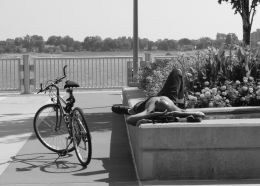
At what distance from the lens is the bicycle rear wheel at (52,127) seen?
882cm

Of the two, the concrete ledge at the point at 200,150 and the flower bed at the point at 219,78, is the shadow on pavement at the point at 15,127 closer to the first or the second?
the flower bed at the point at 219,78

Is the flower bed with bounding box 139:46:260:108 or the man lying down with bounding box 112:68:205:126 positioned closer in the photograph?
the man lying down with bounding box 112:68:205:126

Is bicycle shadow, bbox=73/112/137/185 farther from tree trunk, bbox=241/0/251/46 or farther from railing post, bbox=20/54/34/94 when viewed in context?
railing post, bbox=20/54/34/94

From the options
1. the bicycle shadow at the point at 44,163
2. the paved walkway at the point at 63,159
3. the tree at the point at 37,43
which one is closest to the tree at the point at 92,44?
the tree at the point at 37,43

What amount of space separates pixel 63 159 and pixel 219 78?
2918 mm

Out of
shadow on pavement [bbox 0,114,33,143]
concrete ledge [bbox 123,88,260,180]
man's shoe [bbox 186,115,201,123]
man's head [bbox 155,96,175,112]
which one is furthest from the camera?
shadow on pavement [bbox 0,114,33,143]

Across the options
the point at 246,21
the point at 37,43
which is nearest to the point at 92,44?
the point at 37,43

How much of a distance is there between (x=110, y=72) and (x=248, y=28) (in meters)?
10.3

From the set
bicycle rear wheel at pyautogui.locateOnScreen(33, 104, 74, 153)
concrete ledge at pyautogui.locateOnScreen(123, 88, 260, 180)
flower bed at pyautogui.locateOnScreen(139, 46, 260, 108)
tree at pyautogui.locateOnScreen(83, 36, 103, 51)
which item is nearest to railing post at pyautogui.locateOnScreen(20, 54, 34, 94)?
tree at pyautogui.locateOnScreen(83, 36, 103, 51)

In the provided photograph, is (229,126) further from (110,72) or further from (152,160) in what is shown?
(110,72)

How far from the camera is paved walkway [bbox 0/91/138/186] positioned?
7.18 metres

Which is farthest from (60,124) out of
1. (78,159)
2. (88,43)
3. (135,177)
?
(88,43)

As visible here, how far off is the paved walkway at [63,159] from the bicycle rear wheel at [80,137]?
12 centimetres

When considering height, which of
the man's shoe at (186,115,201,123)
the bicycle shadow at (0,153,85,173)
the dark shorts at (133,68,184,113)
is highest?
the dark shorts at (133,68,184,113)
